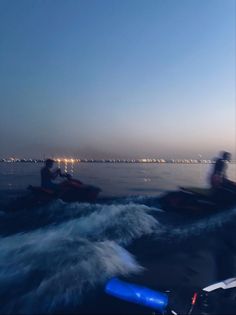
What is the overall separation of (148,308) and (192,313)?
110 centimetres

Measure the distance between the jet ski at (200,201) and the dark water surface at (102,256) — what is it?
1.01 meters

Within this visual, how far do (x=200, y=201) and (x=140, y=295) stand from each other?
11675 millimetres

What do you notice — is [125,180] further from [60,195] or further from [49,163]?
[49,163]

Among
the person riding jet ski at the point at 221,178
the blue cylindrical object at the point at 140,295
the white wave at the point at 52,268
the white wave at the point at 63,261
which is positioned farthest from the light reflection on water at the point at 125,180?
the blue cylindrical object at the point at 140,295

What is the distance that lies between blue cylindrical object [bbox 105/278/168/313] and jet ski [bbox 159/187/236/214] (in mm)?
11093

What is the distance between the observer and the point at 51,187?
18188 millimetres

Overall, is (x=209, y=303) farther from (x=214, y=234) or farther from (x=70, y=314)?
(x=214, y=234)

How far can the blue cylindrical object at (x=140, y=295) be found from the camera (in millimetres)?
6465

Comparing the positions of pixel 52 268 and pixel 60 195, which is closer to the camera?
pixel 52 268

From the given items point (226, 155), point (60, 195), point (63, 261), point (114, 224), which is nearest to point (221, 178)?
point (226, 155)

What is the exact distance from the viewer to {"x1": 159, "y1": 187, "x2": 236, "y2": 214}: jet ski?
1717cm

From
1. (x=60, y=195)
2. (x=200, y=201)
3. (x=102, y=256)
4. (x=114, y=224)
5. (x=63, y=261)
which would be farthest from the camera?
(x=60, y=195)

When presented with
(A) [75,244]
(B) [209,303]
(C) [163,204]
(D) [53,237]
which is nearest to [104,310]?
(B) [209,303]

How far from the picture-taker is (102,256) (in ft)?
31.2
